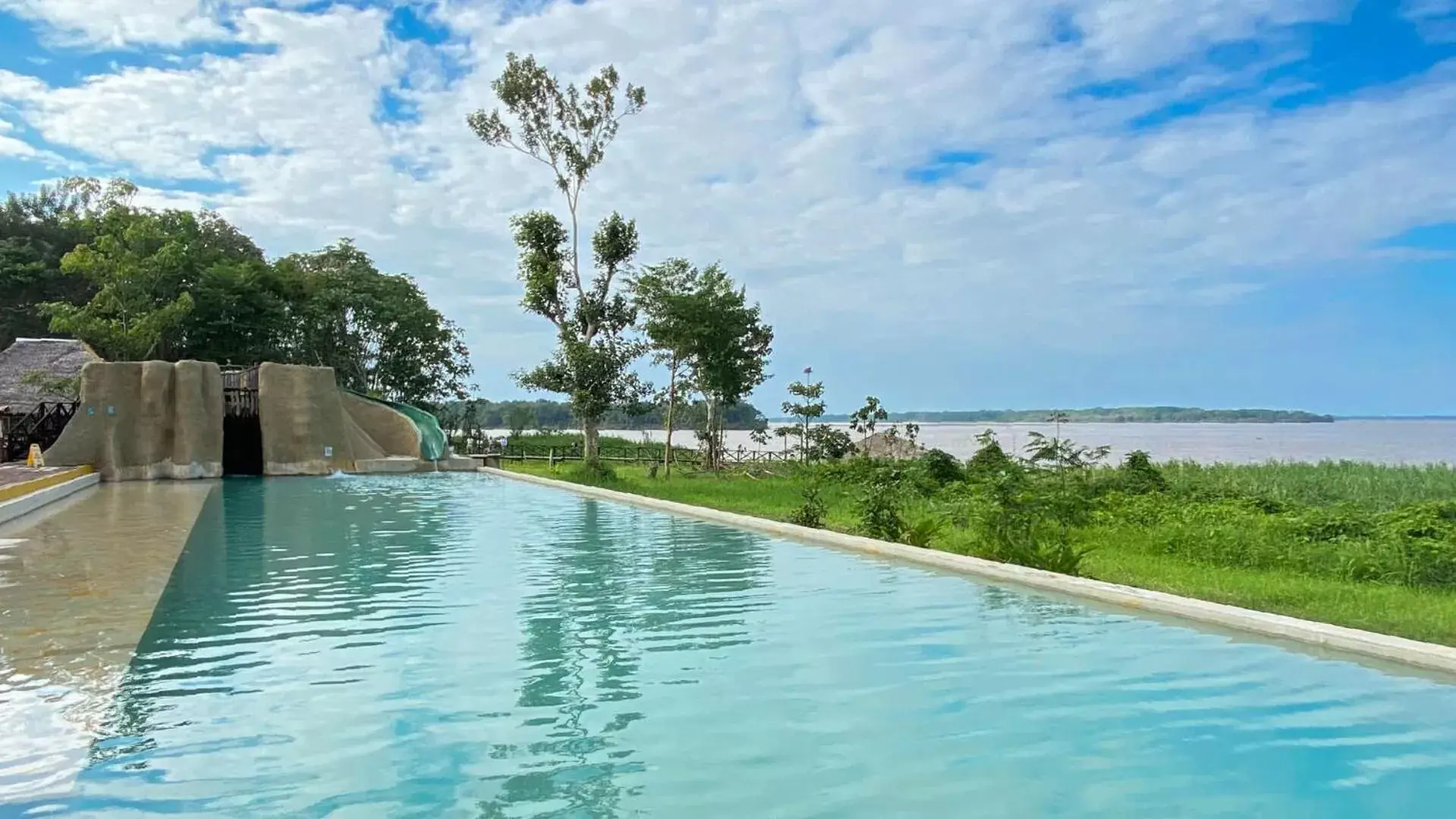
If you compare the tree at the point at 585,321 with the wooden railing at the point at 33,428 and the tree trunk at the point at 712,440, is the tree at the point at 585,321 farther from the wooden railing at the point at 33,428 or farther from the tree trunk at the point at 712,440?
the wooden railing at the point at 33,428

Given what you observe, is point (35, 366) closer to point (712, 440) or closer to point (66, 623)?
point (712, 440)

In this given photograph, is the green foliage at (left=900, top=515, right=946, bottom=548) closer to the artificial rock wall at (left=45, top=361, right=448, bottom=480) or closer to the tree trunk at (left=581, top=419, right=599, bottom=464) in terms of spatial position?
the tree trunk at (left=581, top=419, right=599, bottom=464)

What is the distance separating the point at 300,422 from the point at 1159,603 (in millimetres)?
21111

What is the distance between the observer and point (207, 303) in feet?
97.4

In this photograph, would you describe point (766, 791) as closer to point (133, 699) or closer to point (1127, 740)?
point (1127, 740)

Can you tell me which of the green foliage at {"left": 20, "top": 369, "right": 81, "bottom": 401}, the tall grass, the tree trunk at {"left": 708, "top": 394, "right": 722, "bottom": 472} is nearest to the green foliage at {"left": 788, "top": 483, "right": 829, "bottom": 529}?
the tall grass

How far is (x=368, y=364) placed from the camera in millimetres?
32562

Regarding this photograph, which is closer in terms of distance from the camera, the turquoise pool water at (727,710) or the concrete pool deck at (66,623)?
the turquoise pool water at (727,710)

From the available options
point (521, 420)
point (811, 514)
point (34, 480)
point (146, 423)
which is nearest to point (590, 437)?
point (146, 423)

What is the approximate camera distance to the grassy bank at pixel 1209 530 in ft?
23.7

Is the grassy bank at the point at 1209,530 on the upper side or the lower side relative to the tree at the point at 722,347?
lower

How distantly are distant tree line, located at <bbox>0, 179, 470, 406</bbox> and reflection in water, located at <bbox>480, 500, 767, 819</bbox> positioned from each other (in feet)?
66.5

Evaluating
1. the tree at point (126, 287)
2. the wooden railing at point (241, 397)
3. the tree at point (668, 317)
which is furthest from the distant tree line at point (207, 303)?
the tree at point (668, 317)

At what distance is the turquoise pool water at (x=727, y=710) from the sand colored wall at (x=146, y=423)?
15185 mm
